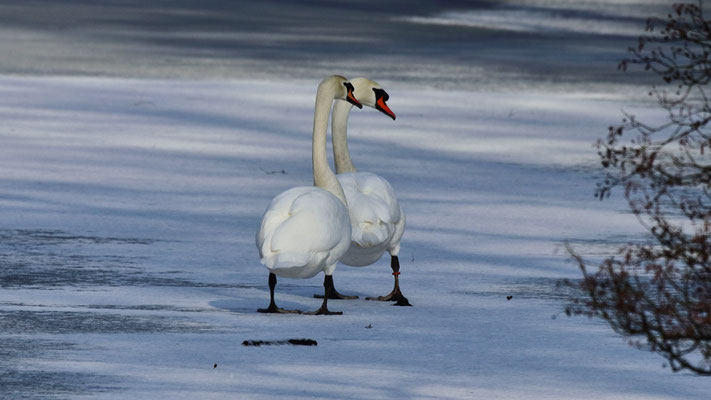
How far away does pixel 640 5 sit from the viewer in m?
44.8

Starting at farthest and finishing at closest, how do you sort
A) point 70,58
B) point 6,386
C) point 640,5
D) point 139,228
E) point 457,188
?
point 640,5, point 70,58, point 457,188, point 139,228, point 6,386

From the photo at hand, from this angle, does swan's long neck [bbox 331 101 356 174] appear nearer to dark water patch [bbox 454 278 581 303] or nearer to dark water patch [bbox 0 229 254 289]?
dark water patch [bbox 0 229 254 289]

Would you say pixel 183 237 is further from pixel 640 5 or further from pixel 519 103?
pixel 640 5

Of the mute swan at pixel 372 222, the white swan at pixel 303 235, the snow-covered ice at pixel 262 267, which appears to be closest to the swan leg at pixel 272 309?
the white swan at pixel 303 235

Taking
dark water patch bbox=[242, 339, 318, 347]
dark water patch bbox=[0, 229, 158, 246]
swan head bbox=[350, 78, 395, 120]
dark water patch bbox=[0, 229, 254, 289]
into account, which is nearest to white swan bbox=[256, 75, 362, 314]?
dark water patch bbox=[242, 339, 318, 347]

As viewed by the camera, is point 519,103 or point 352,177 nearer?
point 352,177

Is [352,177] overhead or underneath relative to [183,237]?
overhead

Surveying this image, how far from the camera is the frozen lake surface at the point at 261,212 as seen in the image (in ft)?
19.7

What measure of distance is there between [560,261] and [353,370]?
135 inches

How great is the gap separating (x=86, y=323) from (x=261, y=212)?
410 cm

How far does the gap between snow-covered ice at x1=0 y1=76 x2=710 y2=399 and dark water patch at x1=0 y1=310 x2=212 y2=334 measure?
2cm

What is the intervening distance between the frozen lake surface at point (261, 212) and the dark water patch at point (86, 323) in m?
0.02

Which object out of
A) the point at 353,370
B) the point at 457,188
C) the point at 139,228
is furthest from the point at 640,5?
the point at 353,370

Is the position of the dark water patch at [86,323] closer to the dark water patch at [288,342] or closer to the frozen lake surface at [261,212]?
the frozen lake surface at [261,212]
